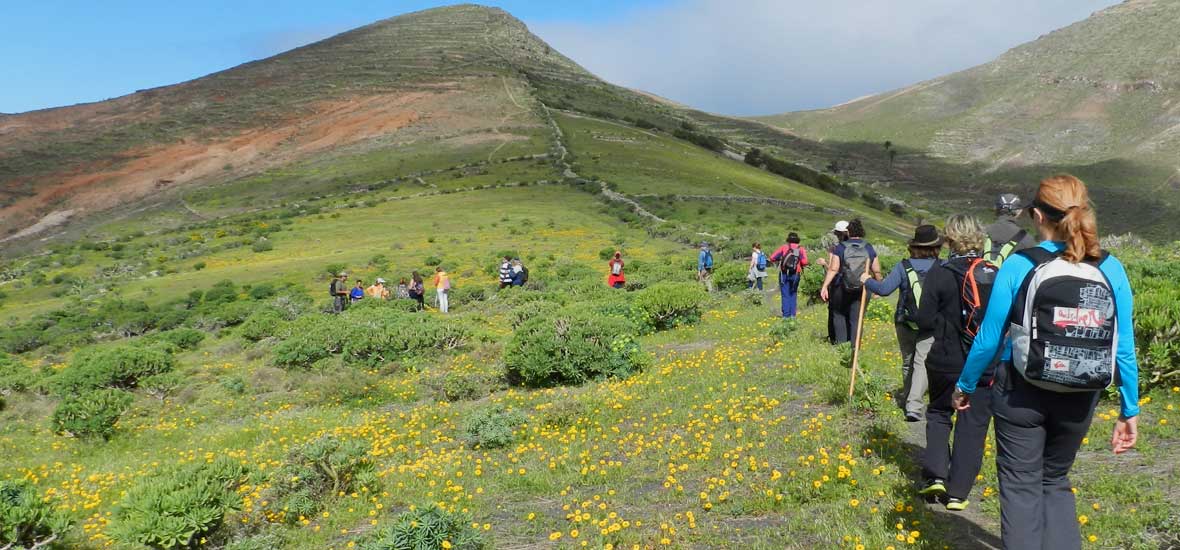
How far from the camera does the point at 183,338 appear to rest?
23.7 m

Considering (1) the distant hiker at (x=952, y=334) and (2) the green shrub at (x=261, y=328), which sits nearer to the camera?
(1) the distant hiker at (x=952, y=334)

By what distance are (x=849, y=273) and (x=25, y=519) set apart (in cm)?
860

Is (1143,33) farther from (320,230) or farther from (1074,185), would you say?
(1074,185)

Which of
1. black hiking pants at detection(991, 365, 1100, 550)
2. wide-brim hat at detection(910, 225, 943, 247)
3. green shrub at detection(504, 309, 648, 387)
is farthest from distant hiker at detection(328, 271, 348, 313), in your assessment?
black hiking pants at detection(991, 365, 1100, 550)

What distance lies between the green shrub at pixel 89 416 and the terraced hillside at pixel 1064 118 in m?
84.4

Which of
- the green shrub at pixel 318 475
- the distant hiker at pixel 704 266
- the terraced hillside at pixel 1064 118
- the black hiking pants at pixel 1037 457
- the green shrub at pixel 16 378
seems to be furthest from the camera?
the terraced hillside at pixel 1064 118

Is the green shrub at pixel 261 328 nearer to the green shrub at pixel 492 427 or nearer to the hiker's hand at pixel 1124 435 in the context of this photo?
the green shrub at pixel 492 427

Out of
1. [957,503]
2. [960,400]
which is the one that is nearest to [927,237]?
[957,503]

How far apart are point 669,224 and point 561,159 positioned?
27.8 metres

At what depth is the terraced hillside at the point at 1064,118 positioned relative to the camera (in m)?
89.8

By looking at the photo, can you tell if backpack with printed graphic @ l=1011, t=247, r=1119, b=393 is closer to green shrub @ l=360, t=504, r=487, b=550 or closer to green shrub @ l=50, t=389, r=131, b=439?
green shrub @ l=360, t=504, r=487, b=550

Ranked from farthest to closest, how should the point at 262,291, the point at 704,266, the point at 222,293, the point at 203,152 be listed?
the point at 203,152
the point at 222,293
the point at 262,291
the point at 704,266

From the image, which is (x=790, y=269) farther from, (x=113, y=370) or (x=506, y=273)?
(x=113, y=370)

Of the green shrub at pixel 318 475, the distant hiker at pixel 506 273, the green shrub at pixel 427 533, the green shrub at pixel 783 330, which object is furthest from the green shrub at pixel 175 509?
the distant hiker at pixel 506 273
